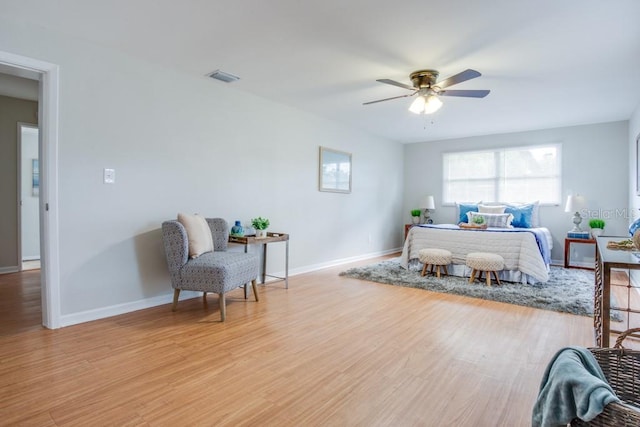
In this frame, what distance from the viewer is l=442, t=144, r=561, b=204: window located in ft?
19.9

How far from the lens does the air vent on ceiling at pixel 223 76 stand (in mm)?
3605

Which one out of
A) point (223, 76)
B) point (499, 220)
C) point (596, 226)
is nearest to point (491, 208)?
point (499, 220)

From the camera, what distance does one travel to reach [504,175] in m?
6.48

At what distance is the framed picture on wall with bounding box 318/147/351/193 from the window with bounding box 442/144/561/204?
2.45m

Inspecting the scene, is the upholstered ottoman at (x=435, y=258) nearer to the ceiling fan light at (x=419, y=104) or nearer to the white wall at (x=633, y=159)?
the ceiling fan light at (x=419, y=104)

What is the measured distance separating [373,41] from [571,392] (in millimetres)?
2757

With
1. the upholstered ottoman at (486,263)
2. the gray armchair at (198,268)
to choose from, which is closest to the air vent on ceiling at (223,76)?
the gray armchair at (198,268)

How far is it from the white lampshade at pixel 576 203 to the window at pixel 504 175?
Result: 1.54 ft

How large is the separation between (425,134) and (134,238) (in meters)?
5.35

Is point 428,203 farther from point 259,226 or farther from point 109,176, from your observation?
point 109,176

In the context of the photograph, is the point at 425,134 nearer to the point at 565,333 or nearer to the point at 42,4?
the point at 565,333

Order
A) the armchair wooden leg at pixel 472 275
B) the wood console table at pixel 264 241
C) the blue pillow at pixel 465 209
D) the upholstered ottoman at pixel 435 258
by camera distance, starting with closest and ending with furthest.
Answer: the wood console table at pixel 264 241
the armchair wooden leg at pixel 472 275
the upholstered ottoman at pixel 435 258
the blue pillow at pixel 465 209

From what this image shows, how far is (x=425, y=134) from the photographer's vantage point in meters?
6.66

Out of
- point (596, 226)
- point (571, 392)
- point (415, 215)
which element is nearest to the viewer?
point (571, 392)
